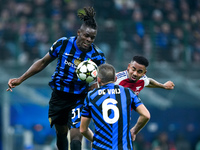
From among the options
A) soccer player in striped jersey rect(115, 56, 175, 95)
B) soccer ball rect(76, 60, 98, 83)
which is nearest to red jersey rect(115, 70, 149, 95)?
soccer player in striped jersey rect(115, 56, 175, 95)

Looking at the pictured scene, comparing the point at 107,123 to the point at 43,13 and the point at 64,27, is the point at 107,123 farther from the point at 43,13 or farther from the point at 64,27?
the point at 43,13

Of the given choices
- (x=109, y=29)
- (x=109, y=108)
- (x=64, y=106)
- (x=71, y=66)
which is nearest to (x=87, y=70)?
(x=71, y=66)

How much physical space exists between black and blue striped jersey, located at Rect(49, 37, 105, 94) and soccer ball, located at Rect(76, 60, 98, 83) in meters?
0.18

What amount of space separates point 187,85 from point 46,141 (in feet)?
15.6

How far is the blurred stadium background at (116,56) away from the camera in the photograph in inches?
530

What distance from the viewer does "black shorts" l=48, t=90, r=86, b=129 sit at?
6.61 m

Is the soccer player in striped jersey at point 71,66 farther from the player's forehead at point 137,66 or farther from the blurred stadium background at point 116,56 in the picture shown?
the blurred stadium background at point 116,56

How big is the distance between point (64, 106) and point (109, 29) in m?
7.31

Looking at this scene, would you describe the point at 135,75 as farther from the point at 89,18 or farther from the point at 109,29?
the point at 109,29

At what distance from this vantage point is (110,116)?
5.23 metres

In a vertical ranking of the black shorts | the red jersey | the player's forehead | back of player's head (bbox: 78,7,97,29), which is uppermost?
back of player's head (bbox: 78,7,97,29)

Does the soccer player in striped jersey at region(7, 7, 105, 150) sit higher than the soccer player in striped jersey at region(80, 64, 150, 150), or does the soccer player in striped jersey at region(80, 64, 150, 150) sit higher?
the soccer player in striped jersey at region(7, 7, 105, 150)

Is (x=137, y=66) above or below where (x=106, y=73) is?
above

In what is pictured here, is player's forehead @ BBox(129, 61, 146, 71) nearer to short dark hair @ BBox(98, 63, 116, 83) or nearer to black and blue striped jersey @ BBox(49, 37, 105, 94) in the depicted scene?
black and blue striped jersey @ BBox(49, 37, 105, 94)
